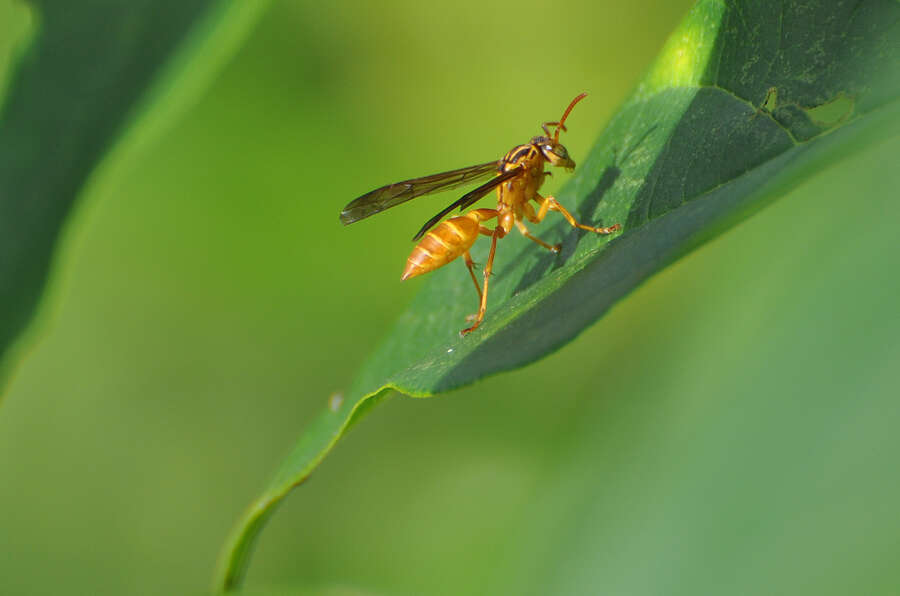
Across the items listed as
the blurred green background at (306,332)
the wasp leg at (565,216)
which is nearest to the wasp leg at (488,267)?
the wasp leg at (565,216)

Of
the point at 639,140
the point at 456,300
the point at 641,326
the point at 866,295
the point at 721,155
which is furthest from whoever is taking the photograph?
the point at 641,326

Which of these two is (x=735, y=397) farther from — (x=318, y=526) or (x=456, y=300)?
(x=318, y=526)

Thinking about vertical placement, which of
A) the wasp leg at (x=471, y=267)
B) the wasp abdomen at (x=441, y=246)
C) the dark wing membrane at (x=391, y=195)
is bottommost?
the wasp leg at (x=471, y=267)

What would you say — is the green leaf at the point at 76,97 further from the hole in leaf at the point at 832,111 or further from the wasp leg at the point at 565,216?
the hole in leaf at the point at 832,111

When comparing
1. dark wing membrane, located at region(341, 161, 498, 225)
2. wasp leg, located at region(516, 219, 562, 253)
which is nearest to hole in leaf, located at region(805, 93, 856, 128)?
wasp leg, located at region(516, 219, 562, 253)

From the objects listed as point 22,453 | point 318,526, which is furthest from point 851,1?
point 22,453

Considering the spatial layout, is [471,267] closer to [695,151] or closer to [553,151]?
[553,151]
